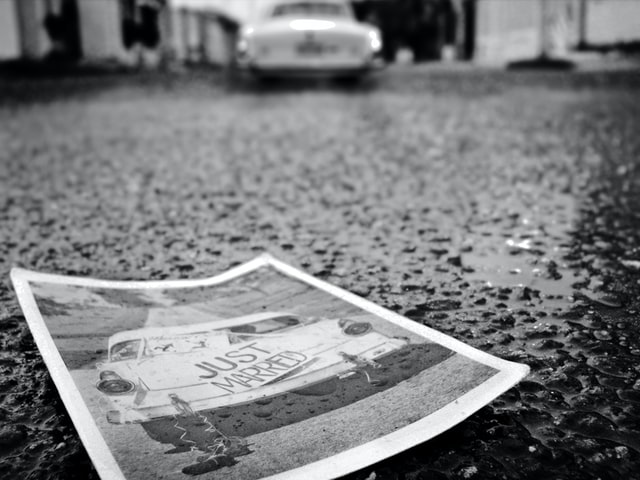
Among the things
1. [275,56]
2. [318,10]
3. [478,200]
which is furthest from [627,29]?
[478,200]

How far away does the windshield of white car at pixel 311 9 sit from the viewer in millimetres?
7277

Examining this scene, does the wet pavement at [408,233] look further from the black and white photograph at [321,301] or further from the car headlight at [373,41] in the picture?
the car headlight at [373,41]

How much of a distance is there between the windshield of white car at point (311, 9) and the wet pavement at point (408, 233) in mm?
3446

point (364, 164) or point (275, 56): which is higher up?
point (275, 56)

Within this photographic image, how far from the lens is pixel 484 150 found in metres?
2.95

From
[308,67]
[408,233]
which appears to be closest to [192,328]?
[408,233]

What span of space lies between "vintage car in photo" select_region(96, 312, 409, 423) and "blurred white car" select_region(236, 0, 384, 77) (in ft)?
19.5

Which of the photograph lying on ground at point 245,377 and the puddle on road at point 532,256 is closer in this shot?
the photograph lying on ground at point 245,377

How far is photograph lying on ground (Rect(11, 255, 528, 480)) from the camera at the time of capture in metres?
0.71

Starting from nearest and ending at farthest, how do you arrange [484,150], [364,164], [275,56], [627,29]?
[364,164], [484,150], [275,56], [627,29]

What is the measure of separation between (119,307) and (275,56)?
234 inches

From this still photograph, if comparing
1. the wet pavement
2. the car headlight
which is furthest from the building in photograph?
the wet pavement

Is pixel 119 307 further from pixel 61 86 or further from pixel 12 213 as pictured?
pixel 61 86

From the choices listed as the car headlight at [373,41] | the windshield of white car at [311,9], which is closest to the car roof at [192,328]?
the car headlight at [373,41]
